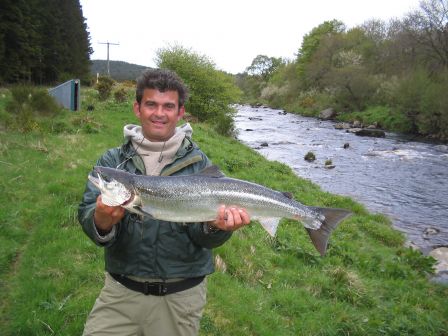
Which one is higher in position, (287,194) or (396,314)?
(287,194)

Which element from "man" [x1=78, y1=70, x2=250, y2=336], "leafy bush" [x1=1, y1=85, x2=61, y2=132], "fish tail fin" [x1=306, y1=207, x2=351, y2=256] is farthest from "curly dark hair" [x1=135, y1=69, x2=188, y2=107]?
"leafy bush" [x1=1, y1=85, x2=61, y2=132]

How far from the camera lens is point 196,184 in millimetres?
3482

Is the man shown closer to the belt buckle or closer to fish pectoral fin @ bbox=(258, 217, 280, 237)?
the belt buckle

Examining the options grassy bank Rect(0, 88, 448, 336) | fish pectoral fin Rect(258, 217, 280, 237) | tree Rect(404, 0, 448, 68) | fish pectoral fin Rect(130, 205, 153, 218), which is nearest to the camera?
fish pectoral fin Rect(130, 205, 153, 218)

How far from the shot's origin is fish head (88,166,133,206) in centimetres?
301

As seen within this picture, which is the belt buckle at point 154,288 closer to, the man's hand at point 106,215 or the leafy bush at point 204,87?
the man's hand at point 106,215

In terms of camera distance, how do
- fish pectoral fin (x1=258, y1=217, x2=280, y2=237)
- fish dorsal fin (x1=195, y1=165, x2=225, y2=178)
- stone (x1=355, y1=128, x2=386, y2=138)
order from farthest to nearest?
stone (x1=355, y1=128, x2=386, y2=138) < fish pectoral fin (x1=258, y1=217, x2=280, y2=237) < fish dorsal fin (x1=195, y1=165, x2=225, y2=178)

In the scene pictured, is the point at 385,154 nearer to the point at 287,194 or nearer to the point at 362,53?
the point at 287,194

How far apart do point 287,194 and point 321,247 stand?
65cm

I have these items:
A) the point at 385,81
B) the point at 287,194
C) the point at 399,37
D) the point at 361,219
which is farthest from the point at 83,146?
the point at 399,37

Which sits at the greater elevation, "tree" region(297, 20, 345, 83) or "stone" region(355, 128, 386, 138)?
"tree" region(297, 20, 345, 83)

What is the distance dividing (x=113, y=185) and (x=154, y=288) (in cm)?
95

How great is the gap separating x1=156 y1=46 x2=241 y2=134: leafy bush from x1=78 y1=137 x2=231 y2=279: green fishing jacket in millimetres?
28480

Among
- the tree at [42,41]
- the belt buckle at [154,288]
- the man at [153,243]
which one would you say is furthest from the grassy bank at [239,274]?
the tree at [42,41]
